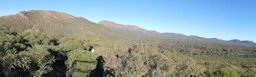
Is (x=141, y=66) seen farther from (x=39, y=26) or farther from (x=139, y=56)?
(x=39, y=26)

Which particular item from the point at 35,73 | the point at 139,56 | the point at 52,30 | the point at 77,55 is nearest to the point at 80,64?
the point at 77,55

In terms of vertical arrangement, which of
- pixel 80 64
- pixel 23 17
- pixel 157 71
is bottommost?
pixel 80 64

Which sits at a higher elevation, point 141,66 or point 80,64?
point 141,66

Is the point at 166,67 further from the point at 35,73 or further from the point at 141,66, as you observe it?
the point at 35,73

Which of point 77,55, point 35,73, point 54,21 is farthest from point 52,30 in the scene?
point 35,73

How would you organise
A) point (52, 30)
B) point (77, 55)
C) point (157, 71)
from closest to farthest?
point (157, 71)
point (77, 55)
point (52, 30)

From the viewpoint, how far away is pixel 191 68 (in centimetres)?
2341

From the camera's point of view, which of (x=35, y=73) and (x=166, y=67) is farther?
(x=35, y=73)

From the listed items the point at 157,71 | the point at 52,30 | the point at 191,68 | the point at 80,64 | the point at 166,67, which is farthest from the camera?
the point at 52,30

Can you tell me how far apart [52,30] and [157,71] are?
100726 mm

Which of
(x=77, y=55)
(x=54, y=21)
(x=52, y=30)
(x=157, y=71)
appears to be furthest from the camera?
(x=54, y=21)

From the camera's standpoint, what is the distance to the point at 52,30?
359 ft

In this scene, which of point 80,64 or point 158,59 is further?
point 80,64

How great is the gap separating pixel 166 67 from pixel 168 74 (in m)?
1.31
